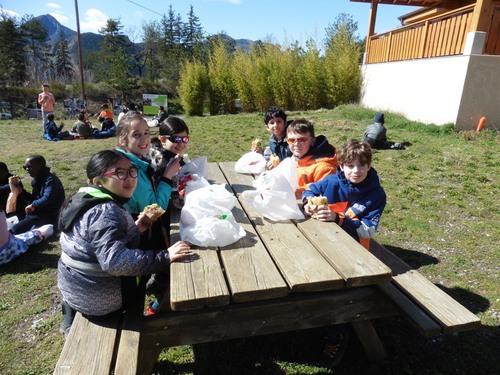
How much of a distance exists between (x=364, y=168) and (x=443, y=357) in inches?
53.3

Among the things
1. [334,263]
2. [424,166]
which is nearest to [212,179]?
[334,263]

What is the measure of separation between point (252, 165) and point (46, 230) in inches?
96.1

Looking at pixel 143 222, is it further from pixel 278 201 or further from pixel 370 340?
pixel 370 340

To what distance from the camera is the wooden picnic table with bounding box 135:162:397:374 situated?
64.6 inches

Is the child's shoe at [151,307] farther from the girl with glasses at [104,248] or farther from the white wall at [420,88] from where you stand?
the white wall at [420,88]

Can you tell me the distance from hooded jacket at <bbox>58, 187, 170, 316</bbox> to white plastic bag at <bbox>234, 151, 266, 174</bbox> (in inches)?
73.9

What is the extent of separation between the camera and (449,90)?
8562 mm

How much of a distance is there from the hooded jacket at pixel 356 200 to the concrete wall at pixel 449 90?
279 inches

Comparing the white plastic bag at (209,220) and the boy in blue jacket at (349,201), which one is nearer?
the white plastic bag at (209,220)

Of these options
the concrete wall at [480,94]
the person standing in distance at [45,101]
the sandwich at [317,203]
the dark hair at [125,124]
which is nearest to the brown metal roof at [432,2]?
the concrete wall at [480,94]

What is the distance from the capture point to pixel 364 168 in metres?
2.50

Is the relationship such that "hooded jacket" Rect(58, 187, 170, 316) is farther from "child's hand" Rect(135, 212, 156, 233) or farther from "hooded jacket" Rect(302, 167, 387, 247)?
"hooded jacket" Rect(302, 167, 387, 247)

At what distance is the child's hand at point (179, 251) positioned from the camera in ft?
6.00

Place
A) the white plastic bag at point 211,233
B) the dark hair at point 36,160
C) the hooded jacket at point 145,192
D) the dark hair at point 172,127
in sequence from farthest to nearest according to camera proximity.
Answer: the dark hair at point 36,160, the dark hair at point 172,127, the hooded jacket at point 145,192, the white plastic bag at point 211,233
